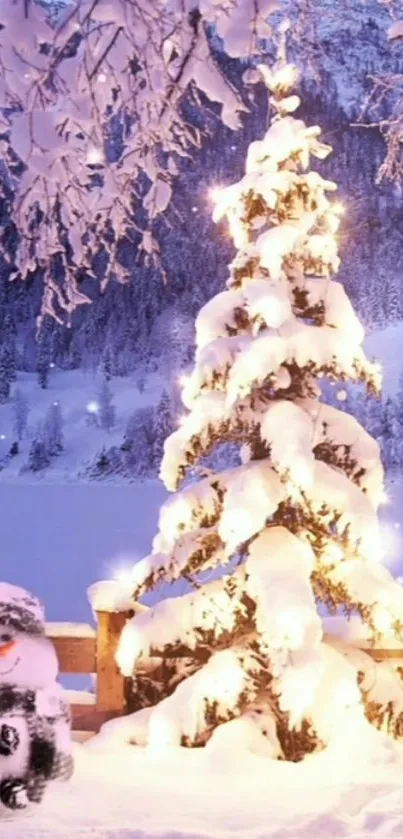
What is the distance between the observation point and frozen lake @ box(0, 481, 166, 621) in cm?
2472

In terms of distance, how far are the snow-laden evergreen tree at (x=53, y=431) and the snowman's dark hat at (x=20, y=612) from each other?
125 meters

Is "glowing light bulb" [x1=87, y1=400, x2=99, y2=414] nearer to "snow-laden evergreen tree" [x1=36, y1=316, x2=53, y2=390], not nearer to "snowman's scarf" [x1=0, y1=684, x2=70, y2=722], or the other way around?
"snow-laden evergreen tree" [x1=36, y1=316, x2=53, y2=390]

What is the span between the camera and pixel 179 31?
2.92 meters

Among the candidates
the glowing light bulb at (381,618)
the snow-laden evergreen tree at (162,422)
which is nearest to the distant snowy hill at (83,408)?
the snow-laden evergreen tree at (162,422)

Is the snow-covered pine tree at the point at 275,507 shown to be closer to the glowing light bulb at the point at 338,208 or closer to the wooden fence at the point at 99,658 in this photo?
the glowing light bulb at the point at 338,208

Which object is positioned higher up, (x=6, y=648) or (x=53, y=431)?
(x=53, y=431)

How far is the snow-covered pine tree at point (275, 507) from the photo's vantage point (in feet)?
20.8

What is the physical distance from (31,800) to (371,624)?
8.84 ft

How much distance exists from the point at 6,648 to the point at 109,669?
221cm

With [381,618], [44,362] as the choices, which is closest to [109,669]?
[381,618]

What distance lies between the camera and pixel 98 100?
3.14m

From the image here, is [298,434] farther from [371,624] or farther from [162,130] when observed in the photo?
[162,130]

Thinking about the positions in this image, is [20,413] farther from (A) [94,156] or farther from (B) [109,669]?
(A) [94,156]

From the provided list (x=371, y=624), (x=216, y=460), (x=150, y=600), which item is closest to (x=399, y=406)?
(x=216, y=460)
